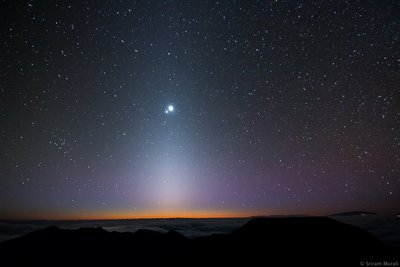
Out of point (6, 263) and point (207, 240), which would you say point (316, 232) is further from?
point (6, 263)

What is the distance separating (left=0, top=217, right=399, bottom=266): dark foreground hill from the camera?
43.0 meters

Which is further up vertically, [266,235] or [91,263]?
[266,235]

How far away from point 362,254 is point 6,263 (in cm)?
6270

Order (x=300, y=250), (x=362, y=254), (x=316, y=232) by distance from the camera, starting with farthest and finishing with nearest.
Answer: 1. (x=316, y=232)
2. (x=300, y=250)
3. (x=362, y=254)

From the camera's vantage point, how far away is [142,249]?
225 feet

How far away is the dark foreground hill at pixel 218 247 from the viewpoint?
141ft

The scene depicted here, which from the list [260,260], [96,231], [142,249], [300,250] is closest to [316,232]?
[300,250]

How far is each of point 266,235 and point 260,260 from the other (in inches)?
226

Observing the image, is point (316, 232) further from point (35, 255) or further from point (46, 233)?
point (46, 233)

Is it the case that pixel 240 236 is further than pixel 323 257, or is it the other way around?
pixel 240 236

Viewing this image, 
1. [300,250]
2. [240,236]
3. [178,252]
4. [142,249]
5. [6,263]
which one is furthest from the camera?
[142,249]

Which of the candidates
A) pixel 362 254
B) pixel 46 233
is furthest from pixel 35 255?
pixel 362 254

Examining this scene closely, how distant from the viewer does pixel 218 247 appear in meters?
55.6

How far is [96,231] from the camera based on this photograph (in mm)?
77625
